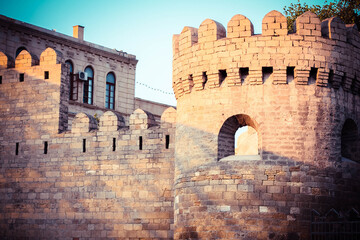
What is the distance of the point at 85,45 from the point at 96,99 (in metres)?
2.93

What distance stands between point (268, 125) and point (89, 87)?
2271 cm

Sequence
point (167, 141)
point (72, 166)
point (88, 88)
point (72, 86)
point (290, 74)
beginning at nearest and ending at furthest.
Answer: point (290, 74) < point (167, 141) < point (72, 166) < point (72, 86) < point (88, 88)

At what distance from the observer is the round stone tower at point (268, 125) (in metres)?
15.0

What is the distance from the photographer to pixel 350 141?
16875mm

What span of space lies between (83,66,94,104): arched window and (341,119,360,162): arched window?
71.1 ft

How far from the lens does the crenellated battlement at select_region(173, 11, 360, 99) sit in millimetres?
15531

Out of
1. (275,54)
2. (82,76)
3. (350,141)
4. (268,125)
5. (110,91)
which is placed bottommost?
(350,141)

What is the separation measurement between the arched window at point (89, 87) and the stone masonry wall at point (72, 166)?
639 inches

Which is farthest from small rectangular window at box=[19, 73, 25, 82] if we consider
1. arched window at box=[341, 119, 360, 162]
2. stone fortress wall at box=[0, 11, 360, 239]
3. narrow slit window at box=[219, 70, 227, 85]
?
arched window at box=[341, 119, 360, 162]

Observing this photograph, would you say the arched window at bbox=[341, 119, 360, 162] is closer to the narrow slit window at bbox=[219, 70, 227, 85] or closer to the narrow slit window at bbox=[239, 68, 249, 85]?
the narrow slit window at bbox=[239, 68, 249, 85]

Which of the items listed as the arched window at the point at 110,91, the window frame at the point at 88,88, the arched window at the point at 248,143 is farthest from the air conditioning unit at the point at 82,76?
the arched window at the point at 248,143

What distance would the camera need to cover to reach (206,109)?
16.1m

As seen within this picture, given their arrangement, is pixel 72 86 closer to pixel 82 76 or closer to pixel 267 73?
pixel 82 76

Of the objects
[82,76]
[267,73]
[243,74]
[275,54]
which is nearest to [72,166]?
[243,74]
